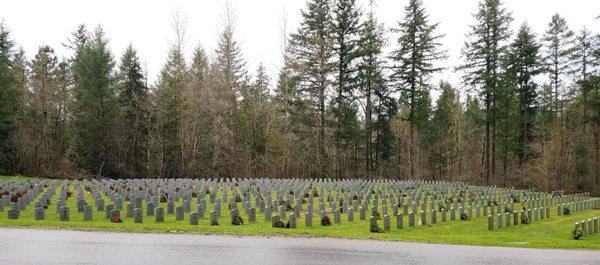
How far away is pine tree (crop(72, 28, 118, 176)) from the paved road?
37.4m

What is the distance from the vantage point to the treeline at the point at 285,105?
46.8 metres

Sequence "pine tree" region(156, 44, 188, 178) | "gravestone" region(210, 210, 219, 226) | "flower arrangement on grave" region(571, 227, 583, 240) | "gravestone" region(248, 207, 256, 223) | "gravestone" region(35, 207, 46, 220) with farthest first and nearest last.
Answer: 1. "pine tree" region(156, 44, 188, 178)
2. "gravestone" region(248, 207, 256, 223)
3. "flower arrangement on grave" region(571, 227, 583, 240)
4. "gravestone" region(35, 207, 46, 220)
5. "gravestone" region(210, 210, 219, 226)

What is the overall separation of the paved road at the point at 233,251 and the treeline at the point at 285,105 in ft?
109

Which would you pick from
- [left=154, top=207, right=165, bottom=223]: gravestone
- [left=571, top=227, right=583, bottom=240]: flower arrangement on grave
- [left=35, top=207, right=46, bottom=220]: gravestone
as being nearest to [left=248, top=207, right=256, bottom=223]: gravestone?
[left=154, top=207, right=165, bottom=223]: gravestone

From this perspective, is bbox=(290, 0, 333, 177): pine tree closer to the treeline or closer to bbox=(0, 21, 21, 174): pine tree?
the treeline

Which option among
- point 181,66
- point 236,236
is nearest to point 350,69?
point 181,66

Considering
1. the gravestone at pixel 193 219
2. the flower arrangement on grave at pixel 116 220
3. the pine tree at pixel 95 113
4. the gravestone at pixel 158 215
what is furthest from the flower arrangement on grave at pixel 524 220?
the pine tree at pixel 95 113

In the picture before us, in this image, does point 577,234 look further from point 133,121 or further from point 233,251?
point 133,121

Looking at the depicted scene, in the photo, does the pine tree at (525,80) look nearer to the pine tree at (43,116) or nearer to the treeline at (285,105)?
the treeline at (285,105)

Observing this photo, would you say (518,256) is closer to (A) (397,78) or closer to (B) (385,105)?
(A) (397,78)

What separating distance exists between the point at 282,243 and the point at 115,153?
41.8 metres

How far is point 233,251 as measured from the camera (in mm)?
10719

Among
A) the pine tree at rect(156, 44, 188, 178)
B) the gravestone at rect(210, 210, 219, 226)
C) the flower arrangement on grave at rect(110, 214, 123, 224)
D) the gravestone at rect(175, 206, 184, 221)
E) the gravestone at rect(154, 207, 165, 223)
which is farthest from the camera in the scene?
the pine tree at rect(156, 44, 188, 178)

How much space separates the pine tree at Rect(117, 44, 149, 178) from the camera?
4978cm
